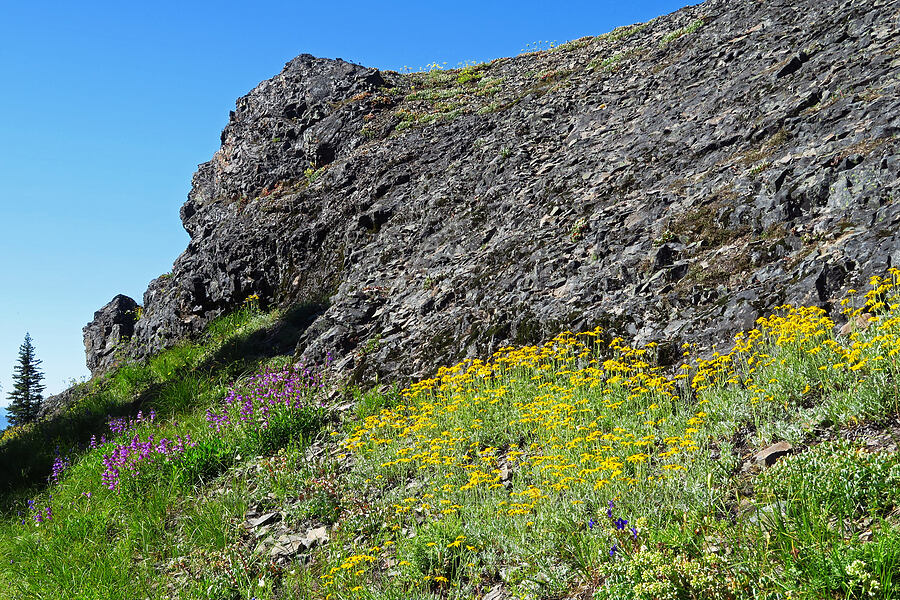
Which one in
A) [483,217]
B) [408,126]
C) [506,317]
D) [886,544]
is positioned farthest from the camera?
[408,126]

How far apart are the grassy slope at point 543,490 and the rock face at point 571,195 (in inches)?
36.9

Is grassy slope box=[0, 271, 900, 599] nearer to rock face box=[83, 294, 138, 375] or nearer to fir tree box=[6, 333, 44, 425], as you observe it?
rock face box=[83, 294, 138, 375]

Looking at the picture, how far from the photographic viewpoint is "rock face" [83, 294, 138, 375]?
741 inches

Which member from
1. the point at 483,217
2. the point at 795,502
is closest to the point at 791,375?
the point at 795,502

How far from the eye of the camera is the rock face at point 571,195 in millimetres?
7082

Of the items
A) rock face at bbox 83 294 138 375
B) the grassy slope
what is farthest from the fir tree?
the grassy slope

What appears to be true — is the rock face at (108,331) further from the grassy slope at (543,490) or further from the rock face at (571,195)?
the grassy slope at (543,490)

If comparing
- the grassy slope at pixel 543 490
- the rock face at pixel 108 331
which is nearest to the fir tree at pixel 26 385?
the rock face at pixel 108 331

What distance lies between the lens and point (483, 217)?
1223 cm

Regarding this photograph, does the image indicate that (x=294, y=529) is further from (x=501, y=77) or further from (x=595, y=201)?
(x=501, y=77)

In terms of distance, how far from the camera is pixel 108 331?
19953 millimetres

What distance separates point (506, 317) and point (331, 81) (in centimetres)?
1598

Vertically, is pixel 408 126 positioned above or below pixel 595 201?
above

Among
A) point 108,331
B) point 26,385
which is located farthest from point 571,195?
point 26,385
